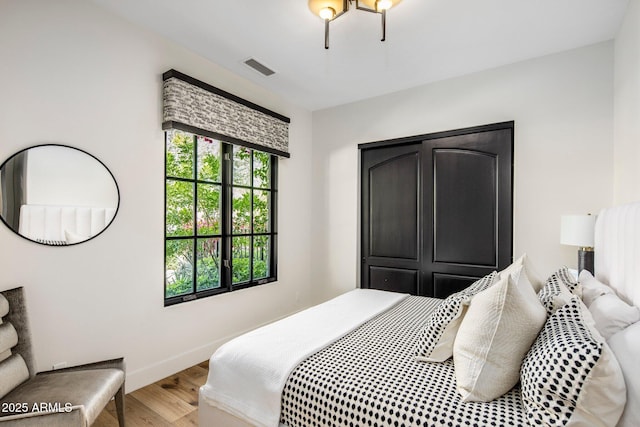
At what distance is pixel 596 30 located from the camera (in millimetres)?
2408

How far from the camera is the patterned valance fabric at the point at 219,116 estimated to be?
2527 mm

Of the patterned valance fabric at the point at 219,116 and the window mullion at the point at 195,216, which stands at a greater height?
the patterned valance fabric at the point at 219,116

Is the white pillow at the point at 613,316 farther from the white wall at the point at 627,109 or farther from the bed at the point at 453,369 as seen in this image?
the white wall at the point at 627,109

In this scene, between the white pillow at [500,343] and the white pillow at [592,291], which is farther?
the white pillow at [592,291]

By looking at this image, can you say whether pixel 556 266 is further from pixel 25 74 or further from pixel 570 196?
pixel 25 74

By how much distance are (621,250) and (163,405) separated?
2.86 m

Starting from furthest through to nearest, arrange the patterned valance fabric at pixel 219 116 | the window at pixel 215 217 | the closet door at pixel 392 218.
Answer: the closet door at pixel 392 218, the window at pixel 215 217, the patterned valance fabric at pixel 219 116

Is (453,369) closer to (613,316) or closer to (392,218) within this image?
(613,316)

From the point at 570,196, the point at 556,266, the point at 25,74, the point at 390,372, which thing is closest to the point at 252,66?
the point at 25,74

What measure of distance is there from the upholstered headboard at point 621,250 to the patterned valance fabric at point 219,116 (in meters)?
2.82

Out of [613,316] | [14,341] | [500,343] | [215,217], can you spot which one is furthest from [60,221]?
[613,316]

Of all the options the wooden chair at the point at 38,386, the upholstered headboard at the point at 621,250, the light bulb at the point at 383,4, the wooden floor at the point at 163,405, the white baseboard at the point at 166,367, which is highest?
the light bulb at the point at 383,4

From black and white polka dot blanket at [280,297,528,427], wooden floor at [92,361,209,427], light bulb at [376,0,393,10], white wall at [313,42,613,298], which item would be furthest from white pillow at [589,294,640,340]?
wooden floor at [92,361,209,427]

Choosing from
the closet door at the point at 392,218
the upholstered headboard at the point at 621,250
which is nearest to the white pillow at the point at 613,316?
the upholstered headboard at the point at 621,250
